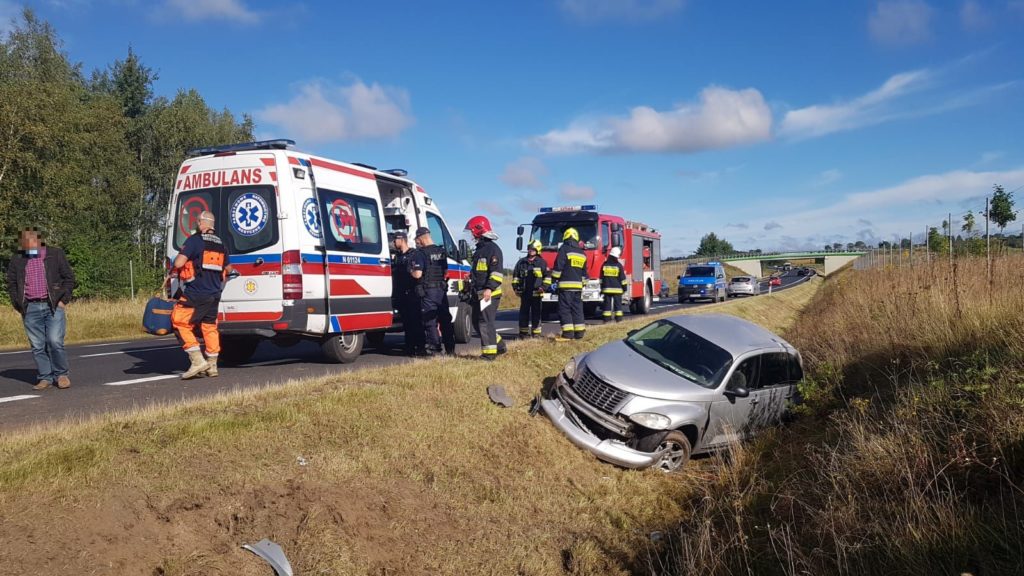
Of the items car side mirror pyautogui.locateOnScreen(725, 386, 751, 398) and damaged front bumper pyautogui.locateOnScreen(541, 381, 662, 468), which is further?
car side mirror pyautogui.locateOnScreen(725, 386, 751, 398)

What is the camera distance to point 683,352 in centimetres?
788

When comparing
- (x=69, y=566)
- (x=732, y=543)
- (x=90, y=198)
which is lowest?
(x=732, y=543)

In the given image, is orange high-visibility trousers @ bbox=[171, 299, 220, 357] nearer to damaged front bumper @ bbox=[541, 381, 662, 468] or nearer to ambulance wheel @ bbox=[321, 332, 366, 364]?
ambulance wheel @ bbox=[321, 332, 366, 364]

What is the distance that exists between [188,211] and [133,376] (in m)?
2.16

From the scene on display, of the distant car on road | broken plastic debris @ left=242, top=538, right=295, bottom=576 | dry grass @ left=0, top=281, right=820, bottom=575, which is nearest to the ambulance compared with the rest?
dry grass @ left=0, top=281, right=820, bottom=575

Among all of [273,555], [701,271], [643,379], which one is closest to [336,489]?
[273,555]

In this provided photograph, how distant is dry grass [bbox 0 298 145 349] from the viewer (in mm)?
13938

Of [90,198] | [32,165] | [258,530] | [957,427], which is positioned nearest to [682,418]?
[957,427]

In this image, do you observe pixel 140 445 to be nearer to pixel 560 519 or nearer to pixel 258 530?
pixel 258 530

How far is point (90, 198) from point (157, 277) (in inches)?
199

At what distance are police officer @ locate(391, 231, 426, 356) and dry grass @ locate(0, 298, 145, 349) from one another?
8.47 m

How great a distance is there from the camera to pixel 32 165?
81.4ft

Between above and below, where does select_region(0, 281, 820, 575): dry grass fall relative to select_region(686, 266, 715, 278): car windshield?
below

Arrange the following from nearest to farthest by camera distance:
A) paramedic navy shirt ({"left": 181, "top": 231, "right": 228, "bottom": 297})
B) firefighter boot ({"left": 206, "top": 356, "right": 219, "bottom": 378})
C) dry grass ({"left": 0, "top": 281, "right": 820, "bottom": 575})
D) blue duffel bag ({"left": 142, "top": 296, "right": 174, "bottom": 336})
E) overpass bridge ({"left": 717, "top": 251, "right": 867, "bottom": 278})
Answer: dry grass ({"left": 0, "top": 281, "right": 820, "bottom": 575}), paramedic navy shirt ({"left": 181, "top": 231, "right": 228, "bottom": 297}), blue duffel bag ({"left": 142, "top": 296, "right": 174, "bottom": 336}), firefighter boot ({"left": 206, "top": 356, "right": 219, "bottom": 378}), overpass bridge ({"left": 717, "top": 251, "right": 867, "bottom": 278})
